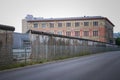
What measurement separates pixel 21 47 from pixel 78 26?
227ft

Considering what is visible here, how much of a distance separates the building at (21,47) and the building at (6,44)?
3.12 ft

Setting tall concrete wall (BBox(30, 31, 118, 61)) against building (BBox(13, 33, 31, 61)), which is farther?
tall concrete wall (BBox(30, 31, 118, 61))

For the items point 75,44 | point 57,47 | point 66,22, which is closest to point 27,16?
point 66,22

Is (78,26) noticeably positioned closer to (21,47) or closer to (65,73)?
(21,47)

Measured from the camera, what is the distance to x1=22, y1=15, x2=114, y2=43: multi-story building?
9138cm

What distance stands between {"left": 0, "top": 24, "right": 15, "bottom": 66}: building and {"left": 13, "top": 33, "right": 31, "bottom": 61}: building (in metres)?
0.95

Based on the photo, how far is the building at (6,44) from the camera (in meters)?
19.7

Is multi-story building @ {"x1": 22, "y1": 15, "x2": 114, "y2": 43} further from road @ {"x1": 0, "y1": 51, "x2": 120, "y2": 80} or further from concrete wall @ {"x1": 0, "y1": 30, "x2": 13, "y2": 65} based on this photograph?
road @ {"x1": 0, "y1": 51, "x2": 120, "y2": 80}

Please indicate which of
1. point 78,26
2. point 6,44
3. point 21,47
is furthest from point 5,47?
point 78,26

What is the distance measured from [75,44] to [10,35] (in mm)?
24122

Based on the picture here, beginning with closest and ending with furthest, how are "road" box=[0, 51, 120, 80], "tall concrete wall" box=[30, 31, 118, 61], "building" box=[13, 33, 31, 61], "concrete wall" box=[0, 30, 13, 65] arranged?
"road" box=[0, 51, 120, 80] → "concrete wall" box=[0, 30, 13, 65] → "building" box=[13, 33, 31, 61] → "tall concrete wall" box=[30, 31, 118, 61]

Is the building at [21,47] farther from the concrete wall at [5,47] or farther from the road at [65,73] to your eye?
the road at [65,73]

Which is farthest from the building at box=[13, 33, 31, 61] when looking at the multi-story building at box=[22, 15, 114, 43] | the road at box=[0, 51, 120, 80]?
the multi-story building at box=[22, 15, 114, 43]

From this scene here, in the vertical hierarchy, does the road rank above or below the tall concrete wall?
below
